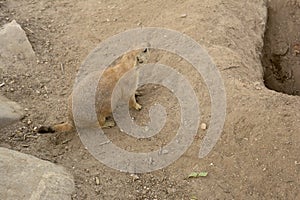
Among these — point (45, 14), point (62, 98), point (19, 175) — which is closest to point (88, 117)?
point (62, 98)

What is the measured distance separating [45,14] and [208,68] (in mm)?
2283

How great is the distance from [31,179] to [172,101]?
1.65 metres

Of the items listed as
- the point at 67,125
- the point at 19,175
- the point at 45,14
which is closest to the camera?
the point at 19,175

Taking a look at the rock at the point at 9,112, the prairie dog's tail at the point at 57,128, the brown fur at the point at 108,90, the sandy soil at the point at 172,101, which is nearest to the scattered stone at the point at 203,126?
the sandy soil at the point at 172,101

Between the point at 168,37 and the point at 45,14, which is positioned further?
the point at 45,14

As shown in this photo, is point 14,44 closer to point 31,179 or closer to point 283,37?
point 31,179

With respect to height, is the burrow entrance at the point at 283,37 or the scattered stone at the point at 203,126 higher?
the scattered stone at the point at 203,126

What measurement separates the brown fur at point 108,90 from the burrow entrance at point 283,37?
1990mm

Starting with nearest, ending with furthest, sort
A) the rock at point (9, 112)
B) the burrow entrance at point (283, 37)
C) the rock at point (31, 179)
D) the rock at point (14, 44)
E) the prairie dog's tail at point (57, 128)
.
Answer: the rock at point (31, 179) < the prairie dog's tail at point (57, 128) < the rock at point (9, 112) < the rock at point (14, 44) < the burrow entrance at point (283, 37)

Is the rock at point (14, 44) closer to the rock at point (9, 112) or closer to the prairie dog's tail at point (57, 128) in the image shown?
the rock at point (9, 112)

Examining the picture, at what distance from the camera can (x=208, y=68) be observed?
496 centimetres

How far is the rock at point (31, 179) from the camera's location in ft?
12.1

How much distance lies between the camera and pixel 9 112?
15.2 ft

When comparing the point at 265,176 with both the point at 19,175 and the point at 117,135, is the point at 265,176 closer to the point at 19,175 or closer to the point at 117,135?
the point at 117,135
